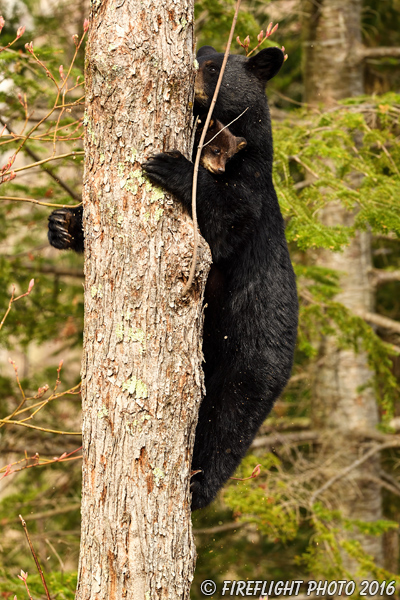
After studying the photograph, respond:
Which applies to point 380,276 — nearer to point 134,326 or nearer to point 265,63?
point 265,63

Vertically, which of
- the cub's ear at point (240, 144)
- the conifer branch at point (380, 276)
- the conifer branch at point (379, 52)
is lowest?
the conifer branch at point (380, 276)

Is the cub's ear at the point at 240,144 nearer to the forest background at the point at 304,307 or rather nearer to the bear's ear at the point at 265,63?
the bear's ear at the point at 265,63

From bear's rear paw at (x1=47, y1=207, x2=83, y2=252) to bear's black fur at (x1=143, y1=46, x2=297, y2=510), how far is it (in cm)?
86

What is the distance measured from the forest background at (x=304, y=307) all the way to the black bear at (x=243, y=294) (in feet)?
1.82

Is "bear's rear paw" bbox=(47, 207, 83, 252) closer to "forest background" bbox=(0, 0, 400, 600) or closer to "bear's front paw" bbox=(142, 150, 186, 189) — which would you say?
"forest background" bbox=(0, 0, 400, 600)

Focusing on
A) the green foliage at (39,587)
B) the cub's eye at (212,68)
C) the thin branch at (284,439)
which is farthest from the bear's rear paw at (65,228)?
the thin branch at (284,439)

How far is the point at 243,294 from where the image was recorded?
3.35 metres

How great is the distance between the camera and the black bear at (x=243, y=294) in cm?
317

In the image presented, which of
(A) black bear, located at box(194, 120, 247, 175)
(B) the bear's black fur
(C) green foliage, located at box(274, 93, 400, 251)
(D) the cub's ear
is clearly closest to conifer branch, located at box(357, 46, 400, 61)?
(C) green foliage, located at box(274, 93, 400, 251)

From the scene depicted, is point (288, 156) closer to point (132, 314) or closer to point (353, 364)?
point (132, 314)

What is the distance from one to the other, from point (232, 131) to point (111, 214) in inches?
55.5

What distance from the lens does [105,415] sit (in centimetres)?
225

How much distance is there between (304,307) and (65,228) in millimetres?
2407

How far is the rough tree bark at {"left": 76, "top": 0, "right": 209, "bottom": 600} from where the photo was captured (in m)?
2.21
